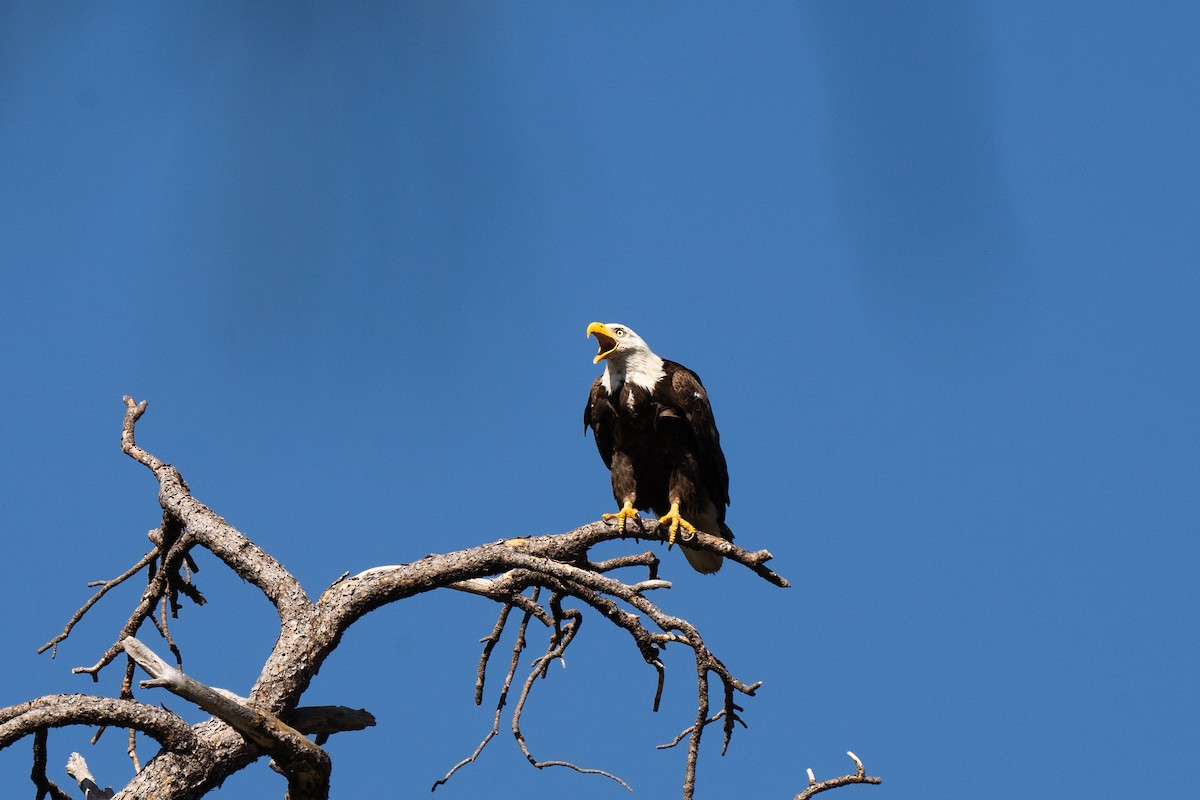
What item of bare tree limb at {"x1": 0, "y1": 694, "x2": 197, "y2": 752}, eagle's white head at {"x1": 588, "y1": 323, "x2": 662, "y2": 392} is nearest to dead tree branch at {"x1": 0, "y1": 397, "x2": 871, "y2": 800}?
bare tree limb at {"x1": 0, "y1": 694, "x2": 197, "y2": 752}

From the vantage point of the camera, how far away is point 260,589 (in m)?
5.59

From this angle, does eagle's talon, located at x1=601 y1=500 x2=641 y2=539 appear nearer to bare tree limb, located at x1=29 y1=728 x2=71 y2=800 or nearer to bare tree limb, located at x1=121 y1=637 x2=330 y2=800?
bare tree limb, located at x1=121 y1=637 x2=330 y2=800

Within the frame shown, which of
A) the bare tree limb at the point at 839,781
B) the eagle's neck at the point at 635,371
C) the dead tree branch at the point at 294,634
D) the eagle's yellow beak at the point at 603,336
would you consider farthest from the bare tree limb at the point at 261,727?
the eagle's yellow beak at the point at 603,336

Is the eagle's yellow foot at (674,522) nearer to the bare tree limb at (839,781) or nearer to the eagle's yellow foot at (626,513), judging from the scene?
the eagle's yellow foot at (626,513)

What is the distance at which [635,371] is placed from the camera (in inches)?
280

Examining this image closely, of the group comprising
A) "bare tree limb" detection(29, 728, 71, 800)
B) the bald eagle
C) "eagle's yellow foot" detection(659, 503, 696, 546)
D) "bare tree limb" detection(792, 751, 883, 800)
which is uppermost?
the bald eagle

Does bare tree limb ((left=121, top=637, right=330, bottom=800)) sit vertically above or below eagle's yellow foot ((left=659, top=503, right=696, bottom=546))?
below

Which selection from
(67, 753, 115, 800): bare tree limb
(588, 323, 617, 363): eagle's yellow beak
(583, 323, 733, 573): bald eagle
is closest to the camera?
(67, 753, 115, 800): bare tree limb

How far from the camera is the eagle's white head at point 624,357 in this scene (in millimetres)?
7082

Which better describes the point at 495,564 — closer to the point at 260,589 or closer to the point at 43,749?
the point at 260,589

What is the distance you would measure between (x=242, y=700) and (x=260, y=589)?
2.59ft

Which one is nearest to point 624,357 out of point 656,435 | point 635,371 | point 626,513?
point 635,371


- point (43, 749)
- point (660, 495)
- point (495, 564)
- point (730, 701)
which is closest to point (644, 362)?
point (660, 495)

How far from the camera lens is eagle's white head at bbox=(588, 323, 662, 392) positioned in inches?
279
